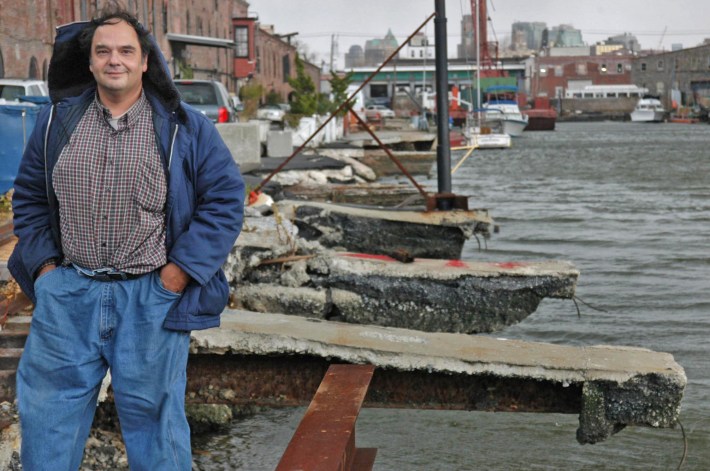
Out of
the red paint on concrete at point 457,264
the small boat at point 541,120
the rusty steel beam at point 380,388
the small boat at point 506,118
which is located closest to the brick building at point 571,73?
the small boat at point 541,120

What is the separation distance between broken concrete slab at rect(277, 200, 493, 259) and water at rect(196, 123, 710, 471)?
1.23 meters

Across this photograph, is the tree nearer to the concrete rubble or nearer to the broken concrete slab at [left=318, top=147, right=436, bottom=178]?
the broken concrete slab at [left=318, top=147, right=436, bottom=178]

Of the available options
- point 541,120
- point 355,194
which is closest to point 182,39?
point 355,194

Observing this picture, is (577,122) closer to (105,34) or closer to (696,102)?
(696,102)

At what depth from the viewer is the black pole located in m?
13.2

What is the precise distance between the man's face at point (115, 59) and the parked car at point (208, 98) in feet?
54.7

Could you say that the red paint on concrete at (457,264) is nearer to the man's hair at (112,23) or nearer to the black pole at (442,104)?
the black pole at (442,104)

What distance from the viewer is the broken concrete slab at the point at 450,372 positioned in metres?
5.50

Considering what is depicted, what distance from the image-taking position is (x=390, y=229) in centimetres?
1191

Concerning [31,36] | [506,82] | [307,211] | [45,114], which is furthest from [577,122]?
[45,114]

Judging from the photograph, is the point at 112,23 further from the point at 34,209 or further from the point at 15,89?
the point at 15,89

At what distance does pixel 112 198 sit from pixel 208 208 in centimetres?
33

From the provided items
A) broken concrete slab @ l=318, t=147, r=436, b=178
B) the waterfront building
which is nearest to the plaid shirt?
broken concrete slab @ l=318, t=147, r=436, b=178

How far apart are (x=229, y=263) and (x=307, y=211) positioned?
3450mm
